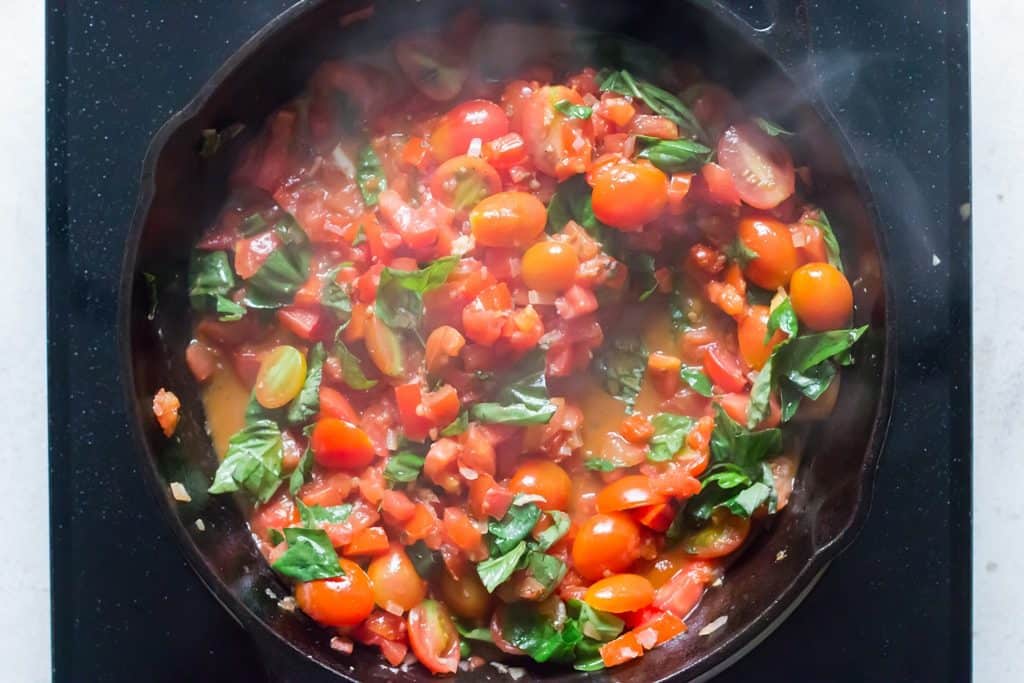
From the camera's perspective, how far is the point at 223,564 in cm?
190

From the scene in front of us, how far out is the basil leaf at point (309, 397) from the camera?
77.0 inches

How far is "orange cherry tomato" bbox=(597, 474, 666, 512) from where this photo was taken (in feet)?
6.25

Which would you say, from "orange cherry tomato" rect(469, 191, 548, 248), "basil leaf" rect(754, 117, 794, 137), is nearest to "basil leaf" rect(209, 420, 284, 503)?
"orange cherry tomato" rect(469, 191, 548, 248)

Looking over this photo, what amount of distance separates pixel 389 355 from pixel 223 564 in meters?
0.47

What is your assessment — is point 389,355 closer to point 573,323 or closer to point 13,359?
point 573,323

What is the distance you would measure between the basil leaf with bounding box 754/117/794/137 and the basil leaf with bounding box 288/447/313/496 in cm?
100

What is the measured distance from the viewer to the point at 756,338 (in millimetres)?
1951

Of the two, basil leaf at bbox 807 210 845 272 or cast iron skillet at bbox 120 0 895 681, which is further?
basil leaf at bbox 807 210 845 272

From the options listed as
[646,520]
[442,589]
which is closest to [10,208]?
[442,589]

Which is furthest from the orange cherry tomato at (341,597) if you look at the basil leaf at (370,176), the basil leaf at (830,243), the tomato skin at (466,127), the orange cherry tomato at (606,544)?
the basil leaf at (830,243)

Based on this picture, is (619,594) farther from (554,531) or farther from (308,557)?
(308,557)

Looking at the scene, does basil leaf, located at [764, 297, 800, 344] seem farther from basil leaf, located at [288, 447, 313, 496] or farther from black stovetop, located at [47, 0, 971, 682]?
basil leaf, located at [288, 447, 313, 496]

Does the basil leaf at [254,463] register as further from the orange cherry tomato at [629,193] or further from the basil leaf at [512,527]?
the orange cherry tomato at [629,193]

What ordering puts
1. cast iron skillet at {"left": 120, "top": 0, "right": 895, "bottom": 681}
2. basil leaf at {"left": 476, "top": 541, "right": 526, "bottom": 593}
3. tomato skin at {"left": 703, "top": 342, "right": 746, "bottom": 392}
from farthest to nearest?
tomato skin at {"left": 703, "top": 342, "right": 746, "bottom": 392} → basil leaf at {"left": 476, "top": 541, "right": 526, "bottom": 593} → cast iron skillet at {"left": 120, "top": 0, "right": 895, "bottom": 681}
